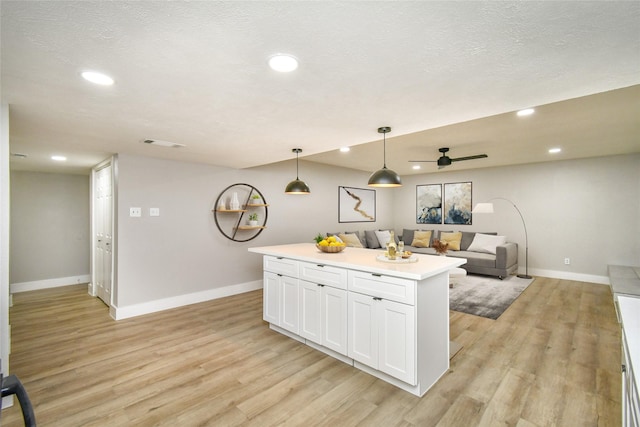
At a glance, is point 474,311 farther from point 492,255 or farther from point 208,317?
point 208,317

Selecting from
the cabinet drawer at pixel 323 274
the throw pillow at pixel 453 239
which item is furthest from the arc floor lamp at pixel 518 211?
the cabinet drawer at pixel 323 274

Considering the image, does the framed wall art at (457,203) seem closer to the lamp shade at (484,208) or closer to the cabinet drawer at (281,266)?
the lamp shade at (484,208)

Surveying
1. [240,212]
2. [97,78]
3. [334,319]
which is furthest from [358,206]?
[97,78]

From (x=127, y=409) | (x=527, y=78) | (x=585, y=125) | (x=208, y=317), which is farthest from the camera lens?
(x=208, y=317)

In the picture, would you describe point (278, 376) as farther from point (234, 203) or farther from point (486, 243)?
point (486, 243)

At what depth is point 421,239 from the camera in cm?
730

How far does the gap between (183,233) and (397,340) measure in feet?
11.5

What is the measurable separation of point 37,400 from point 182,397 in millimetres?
1061

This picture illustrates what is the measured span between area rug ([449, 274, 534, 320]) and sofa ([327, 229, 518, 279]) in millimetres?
235

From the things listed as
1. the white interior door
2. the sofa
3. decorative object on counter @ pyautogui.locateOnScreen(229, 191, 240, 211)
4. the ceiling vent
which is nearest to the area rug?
the sofa

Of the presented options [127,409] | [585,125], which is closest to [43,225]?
[127,409]

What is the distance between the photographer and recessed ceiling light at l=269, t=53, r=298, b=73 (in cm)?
153

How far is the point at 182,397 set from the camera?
7.37 feet

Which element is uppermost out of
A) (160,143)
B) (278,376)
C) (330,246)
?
(160,143)
